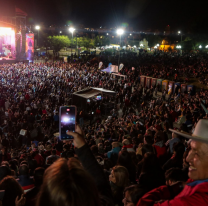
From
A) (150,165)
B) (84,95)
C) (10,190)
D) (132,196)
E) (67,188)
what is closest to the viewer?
Answer: (67,188)

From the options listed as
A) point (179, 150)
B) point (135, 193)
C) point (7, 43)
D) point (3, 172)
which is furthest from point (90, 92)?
point (7, 43)

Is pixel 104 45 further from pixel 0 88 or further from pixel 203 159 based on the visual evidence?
pixel 203 159

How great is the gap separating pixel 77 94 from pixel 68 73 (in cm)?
1001

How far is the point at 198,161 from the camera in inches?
54.5

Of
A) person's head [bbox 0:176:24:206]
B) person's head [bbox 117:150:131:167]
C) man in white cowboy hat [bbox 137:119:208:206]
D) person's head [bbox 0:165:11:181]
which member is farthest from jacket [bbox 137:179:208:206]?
person's head [bbox 0:165:11:181]

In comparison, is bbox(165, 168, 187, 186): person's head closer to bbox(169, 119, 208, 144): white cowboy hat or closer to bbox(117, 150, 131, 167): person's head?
bbox(117, 150, 131, 167): person's head

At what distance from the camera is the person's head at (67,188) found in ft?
3.46

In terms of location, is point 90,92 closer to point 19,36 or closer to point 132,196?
point 132,196

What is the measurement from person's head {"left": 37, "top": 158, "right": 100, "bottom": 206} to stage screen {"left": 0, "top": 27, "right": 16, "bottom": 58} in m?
43.2

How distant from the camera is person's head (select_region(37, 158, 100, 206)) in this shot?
Answer: 1055 mm

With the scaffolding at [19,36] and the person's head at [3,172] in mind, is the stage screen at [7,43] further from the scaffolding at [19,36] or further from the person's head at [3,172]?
the person's head at [3,172]

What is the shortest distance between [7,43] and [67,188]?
46515 millimetres

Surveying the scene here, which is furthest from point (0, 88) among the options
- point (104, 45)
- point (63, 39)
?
point (104, 45)

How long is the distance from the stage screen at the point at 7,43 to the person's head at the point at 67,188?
142 feet
